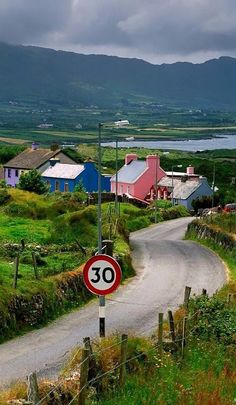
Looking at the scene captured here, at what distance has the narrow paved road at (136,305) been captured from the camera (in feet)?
61.2

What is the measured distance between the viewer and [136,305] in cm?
2705

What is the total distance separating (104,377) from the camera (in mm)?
13961

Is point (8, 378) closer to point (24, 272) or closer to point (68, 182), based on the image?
point (24, 272)

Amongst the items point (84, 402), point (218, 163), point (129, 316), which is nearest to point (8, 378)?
point (84, 402)

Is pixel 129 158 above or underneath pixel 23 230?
above

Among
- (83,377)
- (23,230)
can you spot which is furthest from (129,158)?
(83,377)

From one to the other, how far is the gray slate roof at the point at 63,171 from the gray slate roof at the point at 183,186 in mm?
12113

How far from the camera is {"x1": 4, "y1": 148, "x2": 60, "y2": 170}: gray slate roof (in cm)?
10291

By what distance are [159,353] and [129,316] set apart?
9.25m

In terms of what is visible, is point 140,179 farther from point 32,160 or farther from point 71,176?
point 32,160

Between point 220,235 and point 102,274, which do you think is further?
point 220,235

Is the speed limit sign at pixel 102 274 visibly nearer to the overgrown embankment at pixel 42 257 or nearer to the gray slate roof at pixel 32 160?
the overgrown embankment at pixel 42 257

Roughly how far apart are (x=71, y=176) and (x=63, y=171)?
2682mm

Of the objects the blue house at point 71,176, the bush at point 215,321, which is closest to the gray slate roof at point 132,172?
the blue house at point 71,176
